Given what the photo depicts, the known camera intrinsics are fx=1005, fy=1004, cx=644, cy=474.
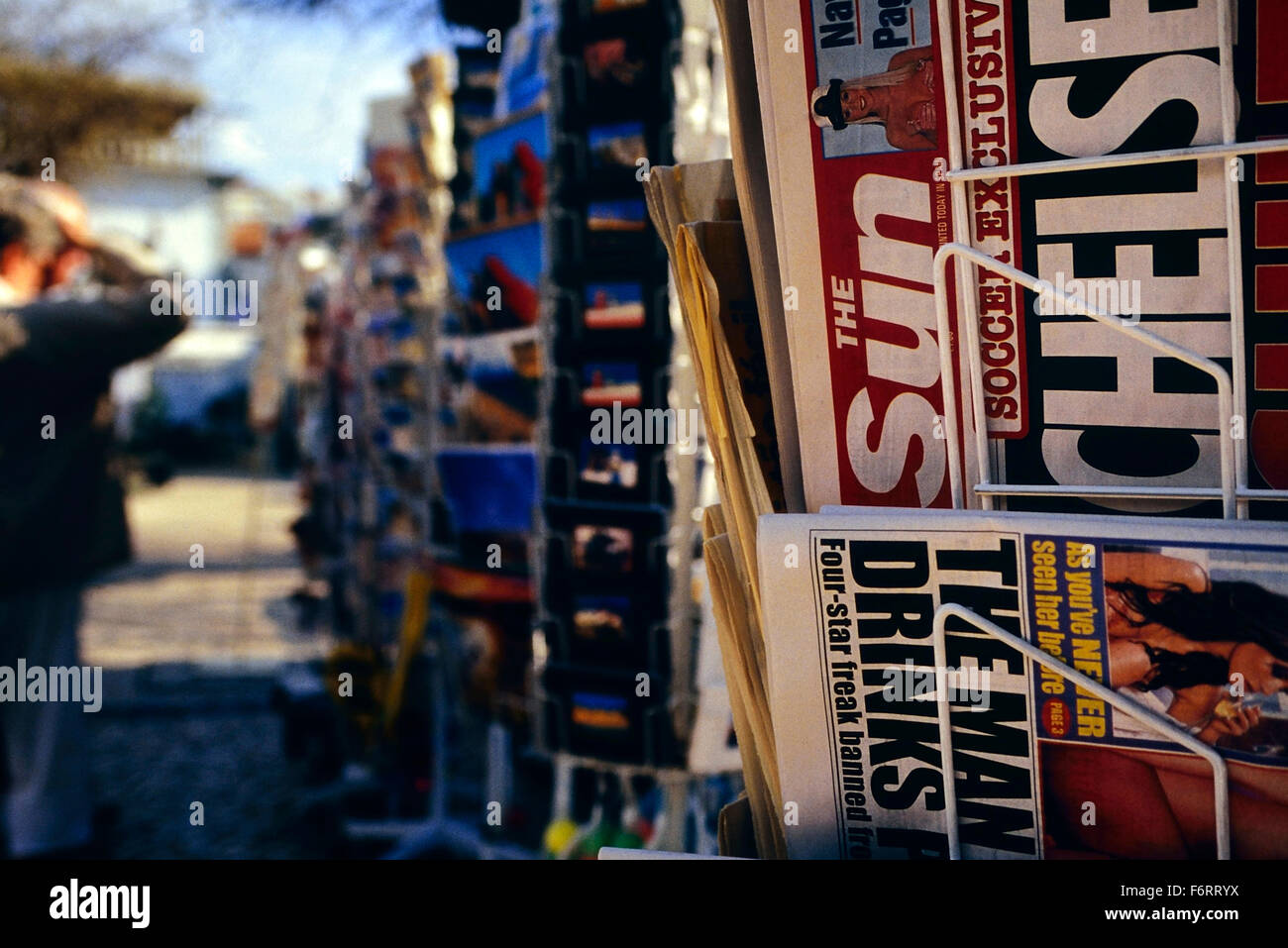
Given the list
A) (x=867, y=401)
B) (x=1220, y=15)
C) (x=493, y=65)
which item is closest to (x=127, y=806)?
(x=493, y=65)

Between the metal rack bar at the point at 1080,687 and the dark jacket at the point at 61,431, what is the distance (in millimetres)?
2594

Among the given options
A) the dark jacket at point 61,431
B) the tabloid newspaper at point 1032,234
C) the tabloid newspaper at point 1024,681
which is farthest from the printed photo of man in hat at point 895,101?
the dark jacket at point 61,431

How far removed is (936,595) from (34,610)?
292 centimetres

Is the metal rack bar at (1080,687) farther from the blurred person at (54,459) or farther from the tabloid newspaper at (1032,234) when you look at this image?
the blurred person at (54,459)

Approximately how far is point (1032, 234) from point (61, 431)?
2.85 metres

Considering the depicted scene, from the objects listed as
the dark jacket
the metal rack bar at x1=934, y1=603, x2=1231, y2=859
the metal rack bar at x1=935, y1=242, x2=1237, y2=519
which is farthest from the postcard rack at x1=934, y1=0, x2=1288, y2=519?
the dark jacket

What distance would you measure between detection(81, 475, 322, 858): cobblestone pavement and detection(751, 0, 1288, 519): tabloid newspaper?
9.67 ft

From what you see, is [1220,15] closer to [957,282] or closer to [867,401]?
[957,282]

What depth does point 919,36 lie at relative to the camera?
0.85 metres

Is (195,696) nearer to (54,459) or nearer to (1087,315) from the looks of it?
(54,459)

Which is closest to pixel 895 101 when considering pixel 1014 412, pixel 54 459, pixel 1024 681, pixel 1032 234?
pixel 1032 234

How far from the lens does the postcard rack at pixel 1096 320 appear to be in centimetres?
77

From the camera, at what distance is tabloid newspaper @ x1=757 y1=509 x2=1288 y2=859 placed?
2.53 ft

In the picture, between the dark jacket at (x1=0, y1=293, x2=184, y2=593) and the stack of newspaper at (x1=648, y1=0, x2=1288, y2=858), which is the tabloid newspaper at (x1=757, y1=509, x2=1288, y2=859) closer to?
the stack of newspaper at (x1=648, y1=0, x2=1288, y2=858)
